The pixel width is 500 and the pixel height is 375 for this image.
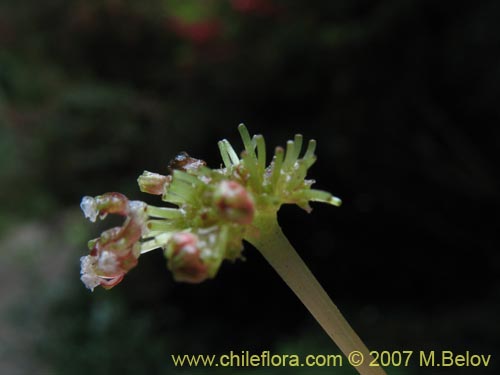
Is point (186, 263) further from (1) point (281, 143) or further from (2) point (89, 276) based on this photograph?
(1) point (281, 143)

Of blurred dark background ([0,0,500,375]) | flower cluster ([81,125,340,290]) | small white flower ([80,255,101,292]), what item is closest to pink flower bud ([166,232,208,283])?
flower cluster ([81,125,340,290])

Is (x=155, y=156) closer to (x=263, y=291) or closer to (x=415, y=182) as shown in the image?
(x=263, y=291)

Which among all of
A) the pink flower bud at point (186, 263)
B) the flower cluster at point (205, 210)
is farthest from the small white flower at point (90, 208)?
the pink flower bud at point (186, 263)

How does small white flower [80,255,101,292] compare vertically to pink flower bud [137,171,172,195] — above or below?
below

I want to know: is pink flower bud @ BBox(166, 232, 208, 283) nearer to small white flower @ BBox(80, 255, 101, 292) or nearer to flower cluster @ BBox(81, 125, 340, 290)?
flower cluster @ BBox(81, 125, 340, 290)

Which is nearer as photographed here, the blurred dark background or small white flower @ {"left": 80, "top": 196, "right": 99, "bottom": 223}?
small white flower @ {"left": 80, "top": 196, "right": 99, "bottom": 223}

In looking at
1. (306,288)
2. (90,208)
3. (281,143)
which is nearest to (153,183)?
(90,208)

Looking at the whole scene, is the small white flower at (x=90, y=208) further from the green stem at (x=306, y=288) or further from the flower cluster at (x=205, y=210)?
the green stem at (x=306, y=288)
